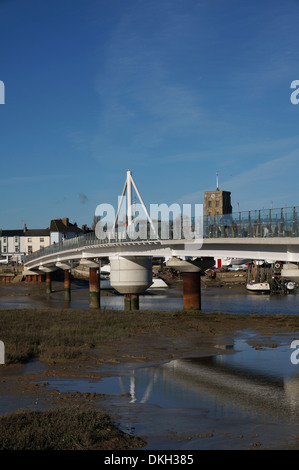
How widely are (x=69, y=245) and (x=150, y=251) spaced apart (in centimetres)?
2680

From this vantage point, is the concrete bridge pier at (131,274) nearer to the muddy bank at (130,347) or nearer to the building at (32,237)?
the muddy bank at (130,347)

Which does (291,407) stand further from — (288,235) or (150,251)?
(150,251)

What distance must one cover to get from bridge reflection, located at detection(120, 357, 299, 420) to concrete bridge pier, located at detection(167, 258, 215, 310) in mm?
23060

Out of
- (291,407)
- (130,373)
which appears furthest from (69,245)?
(291,407)

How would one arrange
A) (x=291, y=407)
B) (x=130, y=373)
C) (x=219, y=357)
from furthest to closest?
(x=219, y=357)
(x=130, y=373)
(x=291, y=407)

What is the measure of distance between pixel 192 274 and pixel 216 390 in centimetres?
2944

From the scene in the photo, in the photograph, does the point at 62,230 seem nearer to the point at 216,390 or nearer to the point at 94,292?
the point at 94,292

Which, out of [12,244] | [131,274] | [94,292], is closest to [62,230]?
[12,244]

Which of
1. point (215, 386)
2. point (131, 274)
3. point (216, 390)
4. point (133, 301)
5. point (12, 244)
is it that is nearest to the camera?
point (216, 390)

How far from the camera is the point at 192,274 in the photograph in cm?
5047

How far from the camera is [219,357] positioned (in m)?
28.2
